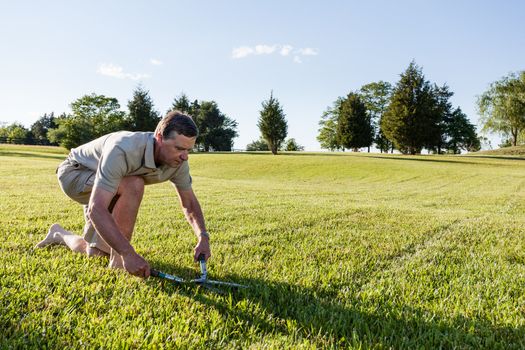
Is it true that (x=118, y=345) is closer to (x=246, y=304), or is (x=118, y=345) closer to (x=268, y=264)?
(x=246, y=304)

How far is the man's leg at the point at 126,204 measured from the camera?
3.22m

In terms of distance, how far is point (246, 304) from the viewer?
2.54 metres

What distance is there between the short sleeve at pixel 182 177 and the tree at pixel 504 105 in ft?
221

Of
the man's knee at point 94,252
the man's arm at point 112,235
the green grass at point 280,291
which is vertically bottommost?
the green grass at point 280,291

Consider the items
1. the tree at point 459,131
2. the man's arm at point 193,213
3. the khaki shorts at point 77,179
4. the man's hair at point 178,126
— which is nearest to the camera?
the man's hair at point 178,126

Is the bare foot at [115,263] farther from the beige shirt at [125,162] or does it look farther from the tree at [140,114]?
the tree at [140,114]

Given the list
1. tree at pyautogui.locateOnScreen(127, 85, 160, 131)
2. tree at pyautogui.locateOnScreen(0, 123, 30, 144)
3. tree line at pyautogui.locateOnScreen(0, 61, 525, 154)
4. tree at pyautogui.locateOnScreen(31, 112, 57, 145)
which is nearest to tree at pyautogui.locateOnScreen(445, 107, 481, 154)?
tree line at pyautogui.locateOnScreen(0, 61, 525, 154)

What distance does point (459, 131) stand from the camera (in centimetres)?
6950

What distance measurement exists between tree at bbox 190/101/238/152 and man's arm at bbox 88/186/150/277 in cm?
7363

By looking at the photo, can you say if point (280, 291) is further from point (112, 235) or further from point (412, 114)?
point (412, 114)

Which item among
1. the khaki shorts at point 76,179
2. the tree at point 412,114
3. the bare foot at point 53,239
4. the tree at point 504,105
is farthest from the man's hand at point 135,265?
the tree at point 504,105

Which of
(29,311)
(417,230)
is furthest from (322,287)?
(417,230)

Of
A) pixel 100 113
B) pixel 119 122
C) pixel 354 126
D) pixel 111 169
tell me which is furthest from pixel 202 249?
pixel 100 113

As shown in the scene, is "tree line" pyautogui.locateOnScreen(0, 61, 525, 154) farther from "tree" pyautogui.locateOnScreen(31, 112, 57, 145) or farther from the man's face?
the man's face
